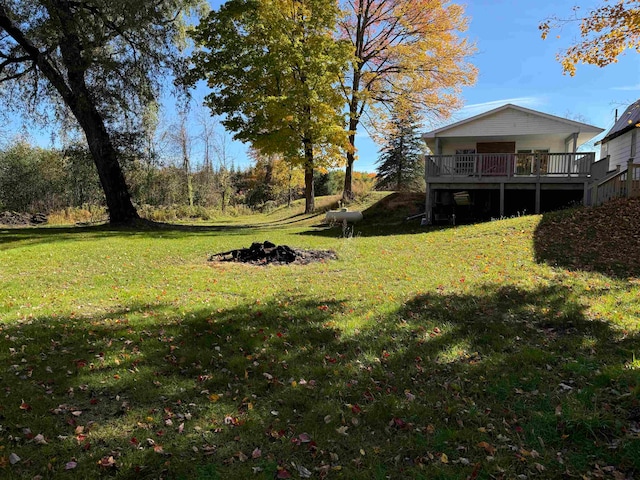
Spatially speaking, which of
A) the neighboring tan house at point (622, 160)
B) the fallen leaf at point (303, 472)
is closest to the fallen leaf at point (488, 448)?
the fallen leaf at point (303, 472)

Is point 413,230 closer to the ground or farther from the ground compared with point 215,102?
closer to the ground

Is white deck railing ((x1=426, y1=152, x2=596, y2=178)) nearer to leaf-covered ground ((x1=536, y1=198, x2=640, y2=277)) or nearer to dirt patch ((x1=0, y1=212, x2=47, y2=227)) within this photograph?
leaf-covered ground ((x1=536, y1=198, x2=640, y2=277))

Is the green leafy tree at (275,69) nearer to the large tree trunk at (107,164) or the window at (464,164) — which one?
the large tree trunk at (107,164)

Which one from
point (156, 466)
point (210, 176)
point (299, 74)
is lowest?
point (156, 466)

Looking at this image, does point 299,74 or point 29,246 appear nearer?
point 29,246

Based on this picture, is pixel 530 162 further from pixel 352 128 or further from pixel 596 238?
pixel 352 128

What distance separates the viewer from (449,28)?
76.1ft

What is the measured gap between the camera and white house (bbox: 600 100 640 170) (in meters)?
18.4

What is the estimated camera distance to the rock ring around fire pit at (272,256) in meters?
9.30

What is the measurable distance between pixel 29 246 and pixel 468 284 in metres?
11.2

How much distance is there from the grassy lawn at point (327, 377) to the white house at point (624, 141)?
15.6m

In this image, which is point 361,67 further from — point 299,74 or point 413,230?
point 413,230

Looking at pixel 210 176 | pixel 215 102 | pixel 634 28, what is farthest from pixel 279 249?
pixel 210 176

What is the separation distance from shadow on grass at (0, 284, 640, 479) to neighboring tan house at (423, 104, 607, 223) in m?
11.5
